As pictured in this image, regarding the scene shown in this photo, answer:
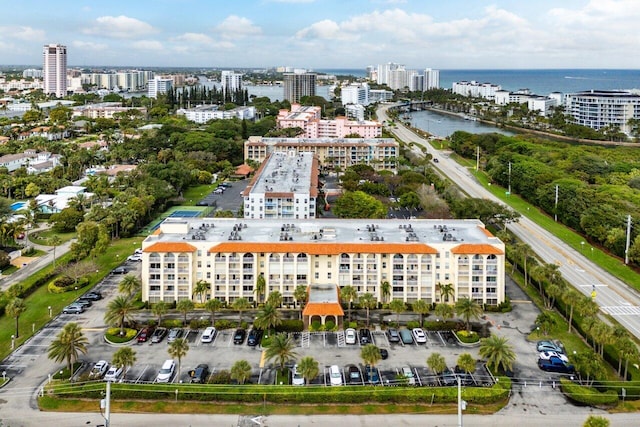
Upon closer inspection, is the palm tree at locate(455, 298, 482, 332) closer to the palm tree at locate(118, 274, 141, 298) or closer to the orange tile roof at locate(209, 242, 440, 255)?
the orange tile roof at locate(209, 242, 440, 255)

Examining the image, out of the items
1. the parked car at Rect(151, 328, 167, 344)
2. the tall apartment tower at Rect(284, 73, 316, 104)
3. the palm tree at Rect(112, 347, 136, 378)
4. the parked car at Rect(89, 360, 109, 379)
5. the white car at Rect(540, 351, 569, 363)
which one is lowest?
the parked car at Rect(89, 360, 109, 379)

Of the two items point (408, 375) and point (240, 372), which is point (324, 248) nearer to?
point (408, 375)

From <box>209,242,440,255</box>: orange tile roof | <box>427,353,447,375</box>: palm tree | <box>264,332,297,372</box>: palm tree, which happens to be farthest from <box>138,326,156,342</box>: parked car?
<box>427,353,447,375</box>: palm tree

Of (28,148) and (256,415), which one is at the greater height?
(28,148)

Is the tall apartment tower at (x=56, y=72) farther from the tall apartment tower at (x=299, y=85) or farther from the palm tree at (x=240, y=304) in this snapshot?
the palm tree at (x=240, y=304)

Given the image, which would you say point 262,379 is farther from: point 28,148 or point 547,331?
point 28,148

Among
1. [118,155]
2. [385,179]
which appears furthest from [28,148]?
[385,179]
